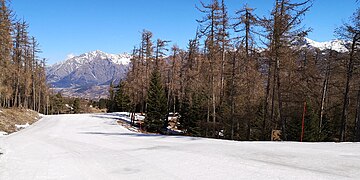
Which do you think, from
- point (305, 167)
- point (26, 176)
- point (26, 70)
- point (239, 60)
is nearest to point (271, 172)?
point (305, 167)

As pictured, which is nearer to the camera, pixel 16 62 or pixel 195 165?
pixel 195 165

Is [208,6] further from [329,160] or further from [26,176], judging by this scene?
[26,176]

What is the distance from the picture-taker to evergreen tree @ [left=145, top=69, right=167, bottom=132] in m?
31.9

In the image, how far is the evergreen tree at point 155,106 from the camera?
31.9 metres

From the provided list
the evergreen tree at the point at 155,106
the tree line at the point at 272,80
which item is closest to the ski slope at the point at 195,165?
the tree line at the point at 272,80

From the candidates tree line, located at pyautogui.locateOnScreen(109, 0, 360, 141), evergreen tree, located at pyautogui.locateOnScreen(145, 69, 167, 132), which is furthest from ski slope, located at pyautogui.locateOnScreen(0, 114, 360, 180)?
evergreen tree, located at pyautogui.locateOnScreen(145, 69, 167, 132)

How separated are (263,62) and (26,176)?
46.5ft

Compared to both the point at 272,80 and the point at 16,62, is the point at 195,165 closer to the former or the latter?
the point at 272,80

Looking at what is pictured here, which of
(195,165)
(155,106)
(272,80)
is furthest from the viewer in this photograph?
(155,106)

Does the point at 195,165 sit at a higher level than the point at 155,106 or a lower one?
lower

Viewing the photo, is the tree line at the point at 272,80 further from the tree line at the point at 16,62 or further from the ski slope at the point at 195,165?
the tree line at the point at 16,62

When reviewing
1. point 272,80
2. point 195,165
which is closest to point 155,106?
point 272,80

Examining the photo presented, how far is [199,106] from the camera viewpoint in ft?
97.3

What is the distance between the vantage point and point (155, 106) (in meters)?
32.2
